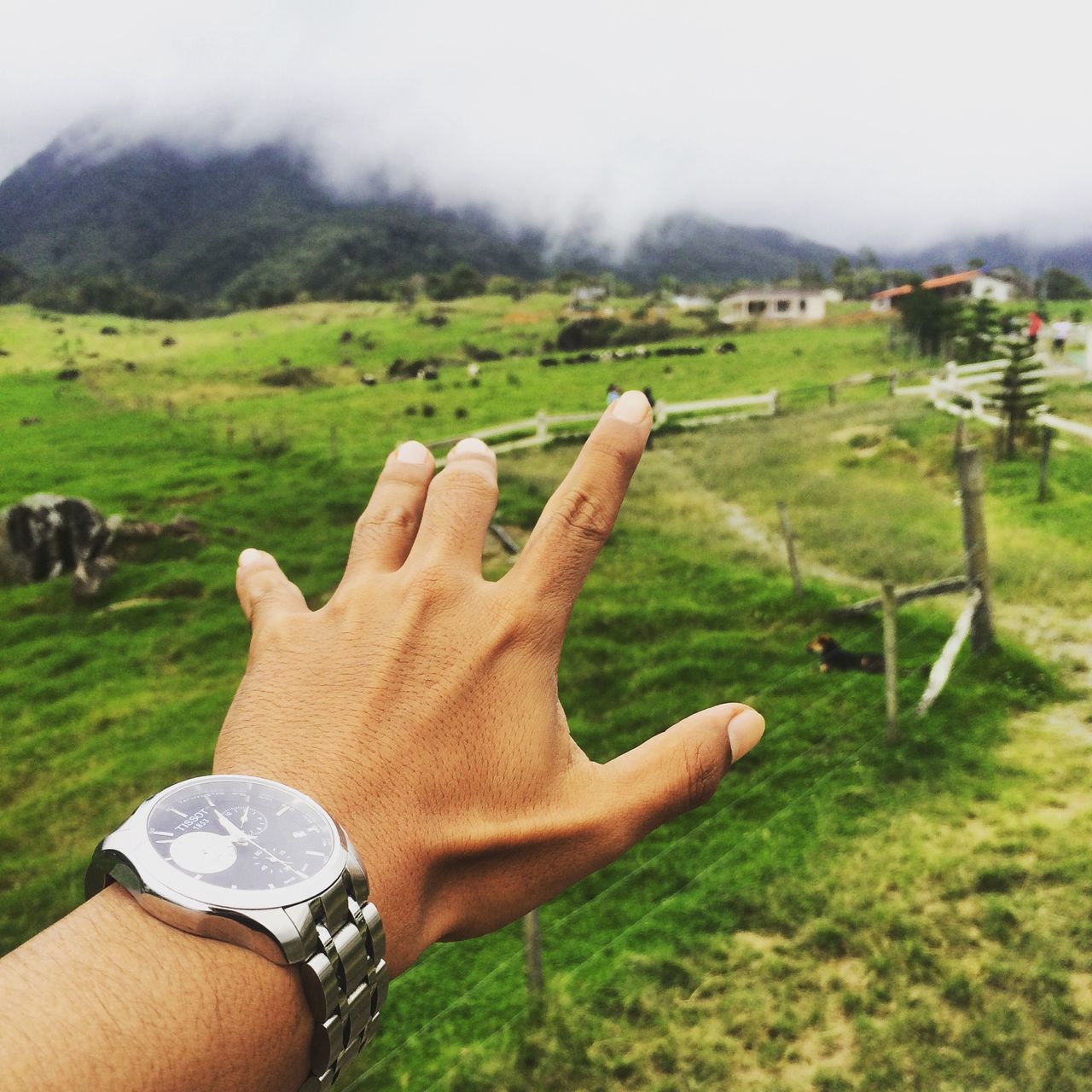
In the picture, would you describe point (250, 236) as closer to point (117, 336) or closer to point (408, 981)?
point (117, 336)

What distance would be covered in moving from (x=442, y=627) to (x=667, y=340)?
1328 inches

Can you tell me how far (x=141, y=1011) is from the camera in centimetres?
82

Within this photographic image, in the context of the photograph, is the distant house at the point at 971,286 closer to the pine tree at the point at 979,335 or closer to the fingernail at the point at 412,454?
the pine tree at the point at 979,335

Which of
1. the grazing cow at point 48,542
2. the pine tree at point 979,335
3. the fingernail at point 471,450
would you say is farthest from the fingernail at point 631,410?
the pine tree at point 979,335

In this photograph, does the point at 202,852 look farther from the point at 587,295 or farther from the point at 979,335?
the point at 587,295

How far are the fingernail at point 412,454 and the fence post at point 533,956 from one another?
2949mm

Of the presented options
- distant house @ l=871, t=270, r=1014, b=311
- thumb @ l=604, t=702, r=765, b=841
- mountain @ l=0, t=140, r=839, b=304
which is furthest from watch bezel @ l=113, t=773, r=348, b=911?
distant house @ l=871, t=270, r=1014, b=311

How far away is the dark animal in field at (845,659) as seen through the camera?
7.05 metres

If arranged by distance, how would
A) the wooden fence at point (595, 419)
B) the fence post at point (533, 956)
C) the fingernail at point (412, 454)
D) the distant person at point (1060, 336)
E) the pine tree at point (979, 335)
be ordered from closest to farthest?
1. the fingernail at point (412, 454)
2. the fence post at point (533, 956)
3. the wooden fence at point (595, 419)
4. the distant person at point (1060, 336)
5. the pine tree at point (979, 335)

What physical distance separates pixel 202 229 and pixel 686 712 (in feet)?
133

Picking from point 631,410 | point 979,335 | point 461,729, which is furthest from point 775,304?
point 461,729

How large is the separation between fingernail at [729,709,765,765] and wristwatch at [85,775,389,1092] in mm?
714

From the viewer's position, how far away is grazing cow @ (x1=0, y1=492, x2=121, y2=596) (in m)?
9.91

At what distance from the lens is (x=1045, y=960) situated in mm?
3988
